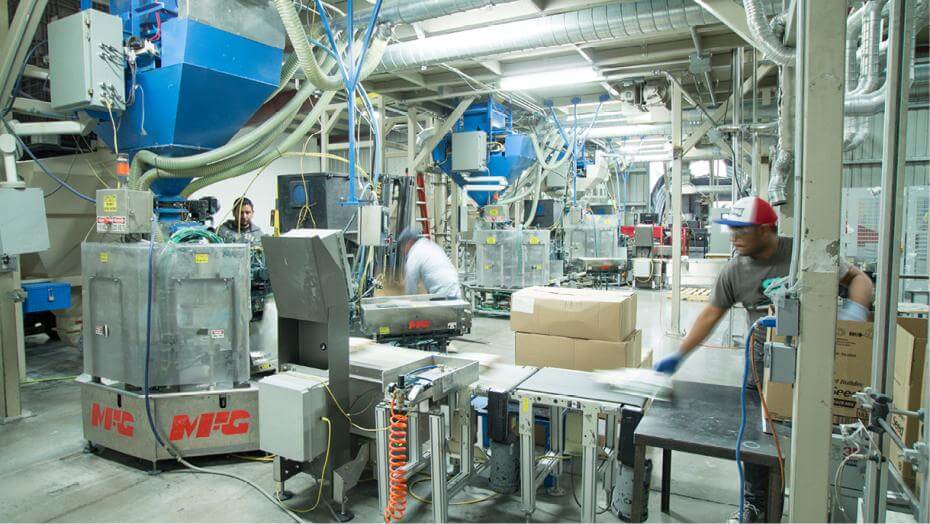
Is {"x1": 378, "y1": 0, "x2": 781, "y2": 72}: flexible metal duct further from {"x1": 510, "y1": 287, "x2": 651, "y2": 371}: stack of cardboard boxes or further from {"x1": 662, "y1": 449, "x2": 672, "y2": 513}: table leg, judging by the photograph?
{"x1": 662, "y1": 449, "x2": 672, "y2": 513}: table leg

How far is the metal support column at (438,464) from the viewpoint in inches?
103

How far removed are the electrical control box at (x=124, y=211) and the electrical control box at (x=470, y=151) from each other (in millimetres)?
5104

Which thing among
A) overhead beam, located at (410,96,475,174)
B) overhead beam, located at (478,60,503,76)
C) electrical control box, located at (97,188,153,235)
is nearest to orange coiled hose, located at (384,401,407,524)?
electrical control box, located at (97,188,153,235)

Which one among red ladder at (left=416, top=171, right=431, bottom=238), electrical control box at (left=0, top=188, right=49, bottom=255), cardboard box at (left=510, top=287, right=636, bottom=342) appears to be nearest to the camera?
cardboard box at (left=510, top=287, right=636, bottom=342)

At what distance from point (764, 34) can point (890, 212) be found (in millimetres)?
1728

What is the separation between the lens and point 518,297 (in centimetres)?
397

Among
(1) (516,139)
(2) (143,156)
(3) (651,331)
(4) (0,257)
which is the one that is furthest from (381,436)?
(1) (516,139)

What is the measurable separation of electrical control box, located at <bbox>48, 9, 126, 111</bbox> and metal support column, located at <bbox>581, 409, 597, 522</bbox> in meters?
3.46

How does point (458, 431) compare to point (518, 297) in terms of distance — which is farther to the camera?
point (518, 297)

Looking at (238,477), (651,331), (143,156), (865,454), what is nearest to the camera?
(865,454)

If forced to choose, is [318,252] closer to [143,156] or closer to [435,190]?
[143,156]

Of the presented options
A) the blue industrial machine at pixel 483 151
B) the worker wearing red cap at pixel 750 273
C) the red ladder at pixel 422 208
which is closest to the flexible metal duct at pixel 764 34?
the worker wearing red cap at pixel 750 273

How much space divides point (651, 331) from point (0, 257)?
22.7 feet

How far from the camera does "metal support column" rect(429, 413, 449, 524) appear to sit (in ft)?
8.57
